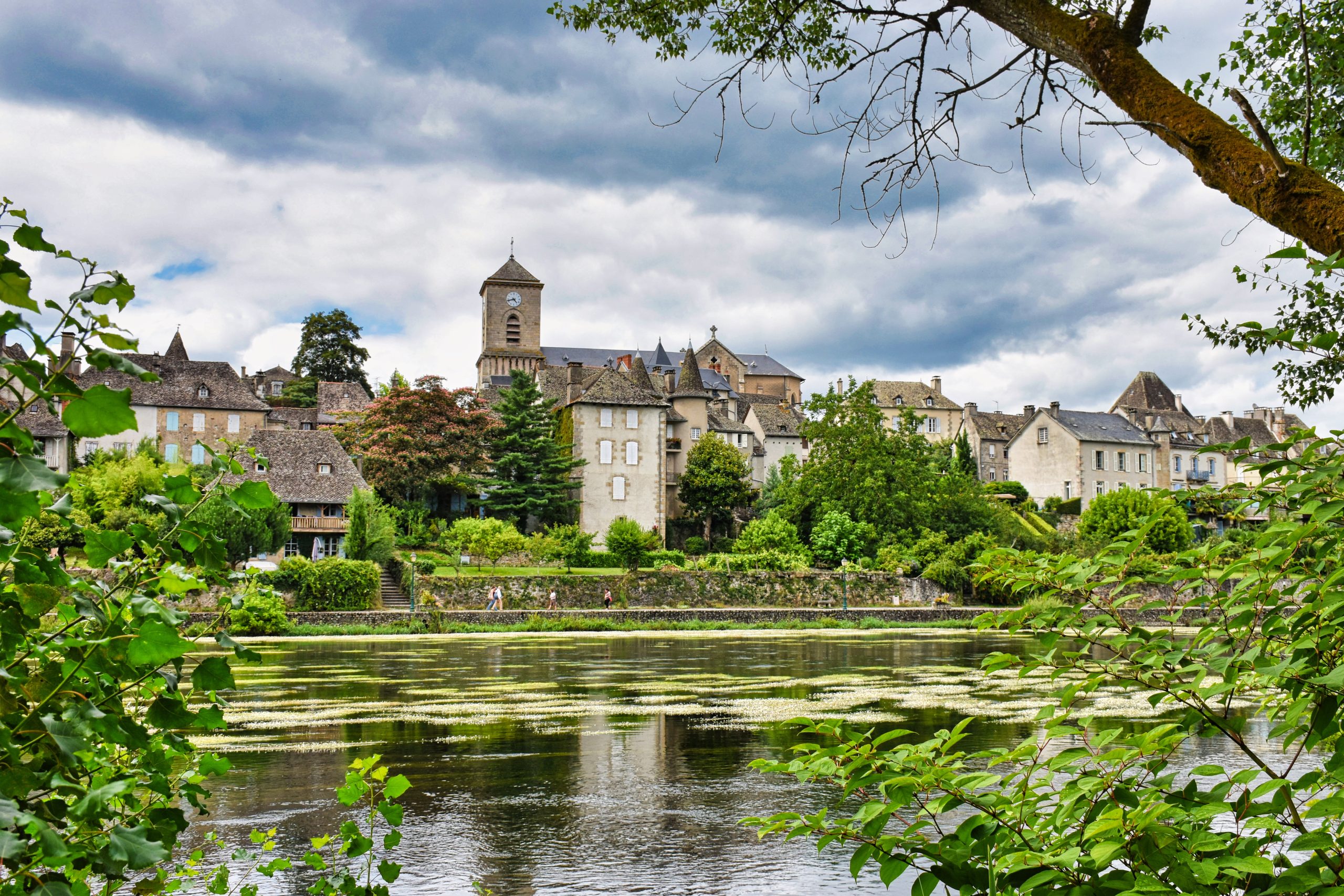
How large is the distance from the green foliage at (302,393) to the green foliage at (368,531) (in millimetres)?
40329

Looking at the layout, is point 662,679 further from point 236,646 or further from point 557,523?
point 557,523

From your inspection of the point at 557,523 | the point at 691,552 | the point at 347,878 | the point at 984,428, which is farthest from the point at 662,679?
the point at 984,428

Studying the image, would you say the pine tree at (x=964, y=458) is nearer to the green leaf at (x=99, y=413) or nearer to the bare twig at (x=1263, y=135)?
the bare twig at (x=1263, y=135)

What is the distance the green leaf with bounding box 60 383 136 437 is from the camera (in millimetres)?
1873

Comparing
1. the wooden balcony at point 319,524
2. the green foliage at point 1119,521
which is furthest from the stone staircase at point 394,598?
the green foliage at point 1119,521

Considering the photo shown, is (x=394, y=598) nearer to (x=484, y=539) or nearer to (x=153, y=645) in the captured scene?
(x=484, y=539)

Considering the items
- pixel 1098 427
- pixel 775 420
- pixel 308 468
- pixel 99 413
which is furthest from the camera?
pixel 775 420

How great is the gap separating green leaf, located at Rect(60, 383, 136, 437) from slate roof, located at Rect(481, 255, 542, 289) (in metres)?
108

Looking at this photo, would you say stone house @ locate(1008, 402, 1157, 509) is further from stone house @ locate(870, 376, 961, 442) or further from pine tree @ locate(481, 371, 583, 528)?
pine tree @ locate(481, 371, 583, 528)

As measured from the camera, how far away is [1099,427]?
7562 cm

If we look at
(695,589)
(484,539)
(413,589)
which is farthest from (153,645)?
(484,539)

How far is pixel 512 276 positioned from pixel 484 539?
6574 centimetres

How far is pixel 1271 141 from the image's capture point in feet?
10.8

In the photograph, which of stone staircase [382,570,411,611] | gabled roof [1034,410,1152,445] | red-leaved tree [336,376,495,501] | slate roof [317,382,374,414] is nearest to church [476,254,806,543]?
red-leaved tree [336,376,495,501]
